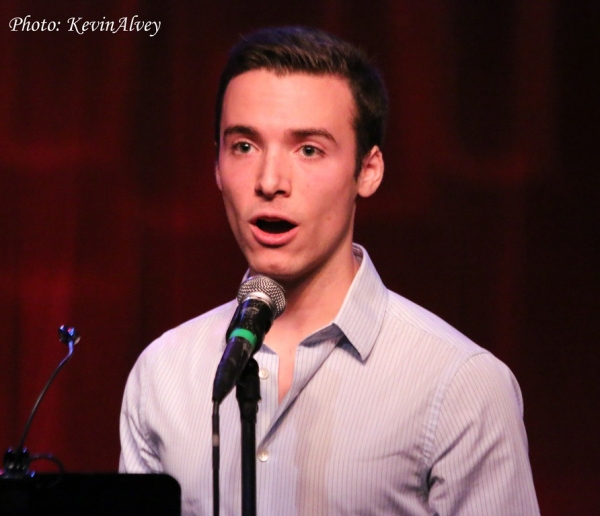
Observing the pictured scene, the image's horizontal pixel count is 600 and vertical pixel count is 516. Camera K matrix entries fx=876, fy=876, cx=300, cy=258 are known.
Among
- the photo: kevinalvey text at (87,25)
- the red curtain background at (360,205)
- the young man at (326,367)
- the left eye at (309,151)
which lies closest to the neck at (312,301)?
the young man at (326,367)

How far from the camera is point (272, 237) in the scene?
1.75m

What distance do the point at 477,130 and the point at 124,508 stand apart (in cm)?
222

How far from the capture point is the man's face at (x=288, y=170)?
69.1 inches

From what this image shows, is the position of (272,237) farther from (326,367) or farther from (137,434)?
(137,434)

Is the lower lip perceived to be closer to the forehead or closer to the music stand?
the forehead

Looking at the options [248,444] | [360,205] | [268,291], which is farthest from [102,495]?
[360,205]

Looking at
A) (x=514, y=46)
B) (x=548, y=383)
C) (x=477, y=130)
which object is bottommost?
(x=548, y=383)

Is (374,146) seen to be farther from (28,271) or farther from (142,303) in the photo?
(28,271)

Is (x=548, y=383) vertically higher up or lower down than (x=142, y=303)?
lower down

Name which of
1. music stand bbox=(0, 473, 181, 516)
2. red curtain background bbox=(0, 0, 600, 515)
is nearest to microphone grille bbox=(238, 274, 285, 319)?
music stand bbox=(0, 473, 181, 516)

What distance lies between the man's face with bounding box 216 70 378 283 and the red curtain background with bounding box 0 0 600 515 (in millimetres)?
1310

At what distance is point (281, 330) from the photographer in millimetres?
1907

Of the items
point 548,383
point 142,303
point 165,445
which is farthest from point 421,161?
point 165,445

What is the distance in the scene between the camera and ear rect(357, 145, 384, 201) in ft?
6.44
